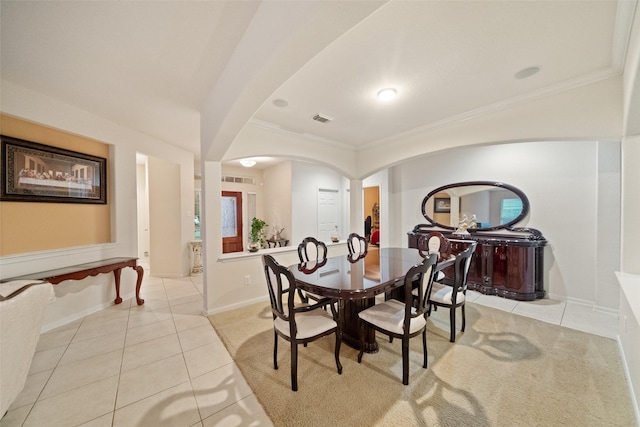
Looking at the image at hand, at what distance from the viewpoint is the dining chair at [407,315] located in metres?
1.81

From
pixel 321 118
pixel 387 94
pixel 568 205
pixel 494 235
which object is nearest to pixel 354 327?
pixel 387 94

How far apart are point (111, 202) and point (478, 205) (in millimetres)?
6024

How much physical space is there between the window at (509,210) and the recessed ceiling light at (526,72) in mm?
2294

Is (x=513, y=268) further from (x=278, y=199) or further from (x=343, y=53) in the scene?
(x=278, y=199)

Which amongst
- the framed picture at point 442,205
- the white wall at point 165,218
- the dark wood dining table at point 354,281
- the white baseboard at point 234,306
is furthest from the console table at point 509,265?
the white wall at point 165,218

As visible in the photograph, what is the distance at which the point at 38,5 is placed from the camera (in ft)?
4.87

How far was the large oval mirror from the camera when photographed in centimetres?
389

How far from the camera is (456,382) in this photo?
72.9 inches

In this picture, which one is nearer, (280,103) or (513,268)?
(280,103)

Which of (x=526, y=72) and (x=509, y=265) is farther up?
(x=526, y=72)

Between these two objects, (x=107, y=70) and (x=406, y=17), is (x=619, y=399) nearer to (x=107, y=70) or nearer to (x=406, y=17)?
(x=406, y=17)

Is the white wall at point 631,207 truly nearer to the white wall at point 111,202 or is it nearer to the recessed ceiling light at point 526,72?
the recessed ceiling light at point 526,72

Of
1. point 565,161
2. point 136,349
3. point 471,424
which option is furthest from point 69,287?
point 565,161

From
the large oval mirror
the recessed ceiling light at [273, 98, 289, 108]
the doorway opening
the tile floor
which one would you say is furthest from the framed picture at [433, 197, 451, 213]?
the doorway opening
